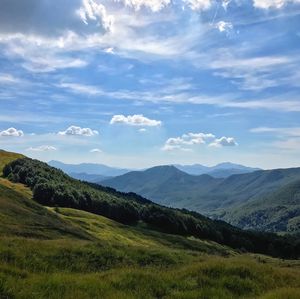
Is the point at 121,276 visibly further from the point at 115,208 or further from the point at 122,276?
the point at 115,208

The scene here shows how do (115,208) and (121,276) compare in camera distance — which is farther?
(115,208)

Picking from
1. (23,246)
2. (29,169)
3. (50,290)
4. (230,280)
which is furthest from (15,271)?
(29,169)

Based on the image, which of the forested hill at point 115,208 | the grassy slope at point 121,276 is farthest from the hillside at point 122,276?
the forested hill at point 115,208

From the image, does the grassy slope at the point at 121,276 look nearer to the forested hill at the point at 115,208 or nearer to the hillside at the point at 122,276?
the hillside at the point at 122,276

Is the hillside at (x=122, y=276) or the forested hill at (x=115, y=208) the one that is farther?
the forested hill at (x=115, y=208)

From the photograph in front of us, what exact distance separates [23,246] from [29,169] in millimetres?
174924

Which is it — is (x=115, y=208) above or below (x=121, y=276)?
below

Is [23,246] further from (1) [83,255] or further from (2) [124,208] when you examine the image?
(2) [124,208]

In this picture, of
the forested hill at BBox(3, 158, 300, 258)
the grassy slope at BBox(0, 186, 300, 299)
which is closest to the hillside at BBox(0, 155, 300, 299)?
the grassy slope at BBox(0, 186, 300, 299)

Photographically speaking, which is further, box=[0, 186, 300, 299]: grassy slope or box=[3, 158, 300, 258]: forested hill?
box=[3, 158, 300, 258]: forested hill

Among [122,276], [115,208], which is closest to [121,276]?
[122,276]

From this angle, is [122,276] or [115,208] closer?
[122,276]

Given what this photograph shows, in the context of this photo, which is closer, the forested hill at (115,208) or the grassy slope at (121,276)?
the grassy slope at (121,276)

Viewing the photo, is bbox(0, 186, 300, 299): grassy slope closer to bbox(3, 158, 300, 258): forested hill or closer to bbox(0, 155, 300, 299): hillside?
bbox(0, 155, 300, 299): hillside
